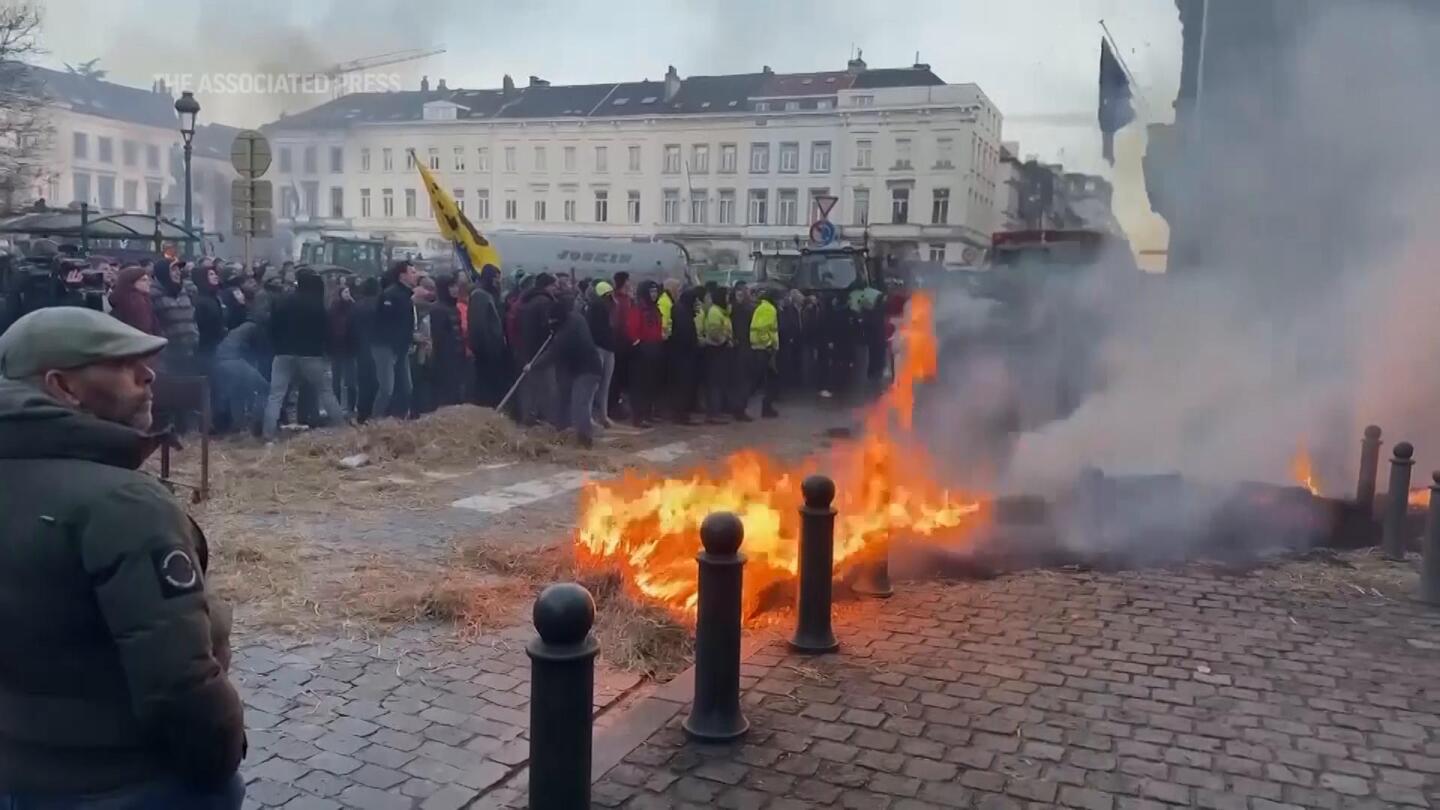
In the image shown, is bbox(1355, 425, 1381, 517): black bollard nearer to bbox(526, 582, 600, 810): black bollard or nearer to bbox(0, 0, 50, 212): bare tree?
bbox(526, 582, 600, 810): black bollard

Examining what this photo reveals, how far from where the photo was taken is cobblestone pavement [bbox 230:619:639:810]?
13.7ft

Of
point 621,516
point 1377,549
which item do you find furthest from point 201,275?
point 1377,549

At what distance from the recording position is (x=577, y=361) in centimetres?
1174

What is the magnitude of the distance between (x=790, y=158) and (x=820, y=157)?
172cm

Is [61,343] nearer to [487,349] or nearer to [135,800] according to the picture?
[135,800]

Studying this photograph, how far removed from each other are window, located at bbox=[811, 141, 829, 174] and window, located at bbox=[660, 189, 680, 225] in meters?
8.22

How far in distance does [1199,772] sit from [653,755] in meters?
2.26

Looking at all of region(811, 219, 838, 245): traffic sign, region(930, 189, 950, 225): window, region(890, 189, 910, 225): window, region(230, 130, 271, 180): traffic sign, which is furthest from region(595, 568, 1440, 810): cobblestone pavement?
region(890, 189, 910, 225): window

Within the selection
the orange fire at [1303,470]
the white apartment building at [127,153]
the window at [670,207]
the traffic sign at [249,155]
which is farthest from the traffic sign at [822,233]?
the white apartment building at [127,153]

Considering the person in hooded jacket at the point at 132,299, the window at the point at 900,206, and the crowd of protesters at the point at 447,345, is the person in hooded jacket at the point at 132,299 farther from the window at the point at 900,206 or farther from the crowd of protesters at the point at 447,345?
the window at the point at 900,206

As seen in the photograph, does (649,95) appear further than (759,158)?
Yes

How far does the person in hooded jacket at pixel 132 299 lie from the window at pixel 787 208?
52.1 m

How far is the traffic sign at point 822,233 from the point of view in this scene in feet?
70.0

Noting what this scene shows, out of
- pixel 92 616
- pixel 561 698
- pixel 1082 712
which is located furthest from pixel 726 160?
pixel 92 616
